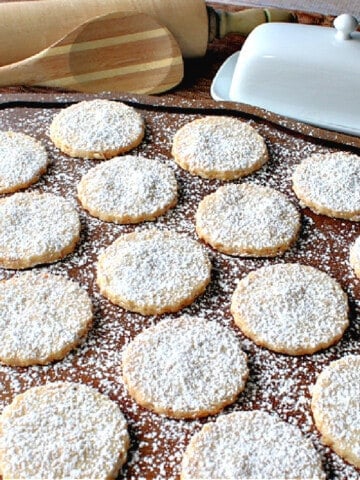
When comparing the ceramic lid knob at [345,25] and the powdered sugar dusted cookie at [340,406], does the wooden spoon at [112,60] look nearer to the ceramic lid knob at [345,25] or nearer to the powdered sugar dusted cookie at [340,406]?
the ceramic lid knob at [345,25]

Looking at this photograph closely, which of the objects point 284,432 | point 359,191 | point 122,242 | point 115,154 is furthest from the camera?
point 115,154

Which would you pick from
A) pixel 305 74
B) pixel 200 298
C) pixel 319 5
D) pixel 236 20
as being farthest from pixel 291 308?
pixel 319 5

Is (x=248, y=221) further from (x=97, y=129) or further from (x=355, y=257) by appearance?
(x=97, y=129)

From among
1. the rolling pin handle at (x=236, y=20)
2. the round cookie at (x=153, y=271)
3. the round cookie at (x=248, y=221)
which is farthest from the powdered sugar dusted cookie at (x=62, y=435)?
the rolling pin handle at (x=236, y=20)

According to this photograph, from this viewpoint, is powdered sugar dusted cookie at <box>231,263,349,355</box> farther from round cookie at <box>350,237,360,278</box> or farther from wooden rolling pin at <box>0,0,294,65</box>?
wooden rolling pin at <box>0,0,294,65</box>

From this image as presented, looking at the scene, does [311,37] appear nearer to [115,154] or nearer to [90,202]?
[115,154]

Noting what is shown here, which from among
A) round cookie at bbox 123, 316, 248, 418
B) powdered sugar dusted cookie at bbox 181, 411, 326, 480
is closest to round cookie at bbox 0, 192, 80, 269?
round cookie at bbox 123, 316, 248, 418

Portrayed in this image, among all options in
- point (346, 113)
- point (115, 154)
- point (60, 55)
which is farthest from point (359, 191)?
point (60, 55)
